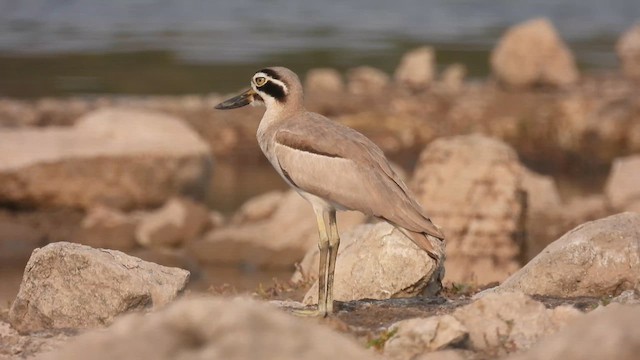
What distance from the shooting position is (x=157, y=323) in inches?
225

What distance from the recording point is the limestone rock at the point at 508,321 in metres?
7.52

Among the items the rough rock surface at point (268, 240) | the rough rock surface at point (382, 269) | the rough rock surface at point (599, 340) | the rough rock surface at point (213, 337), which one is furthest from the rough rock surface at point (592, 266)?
the rough rock surface at point (268, 240)

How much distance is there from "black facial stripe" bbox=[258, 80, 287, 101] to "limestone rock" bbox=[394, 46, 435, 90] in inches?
762

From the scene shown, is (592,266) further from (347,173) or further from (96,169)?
(96,169)

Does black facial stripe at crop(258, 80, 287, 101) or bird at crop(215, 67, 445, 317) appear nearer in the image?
bird at crop(215, 67, 445, 317)

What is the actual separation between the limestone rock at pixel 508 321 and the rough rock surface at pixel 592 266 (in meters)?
2.15

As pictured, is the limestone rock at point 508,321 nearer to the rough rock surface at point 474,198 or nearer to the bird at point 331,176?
the bird at point 331,176

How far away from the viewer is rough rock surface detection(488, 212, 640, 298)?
9875mm

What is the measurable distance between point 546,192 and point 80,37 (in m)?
19.9

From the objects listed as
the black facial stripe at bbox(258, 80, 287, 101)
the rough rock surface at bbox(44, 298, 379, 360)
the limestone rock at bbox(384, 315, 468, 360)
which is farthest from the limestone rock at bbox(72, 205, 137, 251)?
the rough rock surface at bbox(44, 298, 379, 360)

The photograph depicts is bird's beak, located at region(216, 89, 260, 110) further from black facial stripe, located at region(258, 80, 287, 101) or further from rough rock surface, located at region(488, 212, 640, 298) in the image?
rough rock surface, located at region(488, 212, 640, 298)

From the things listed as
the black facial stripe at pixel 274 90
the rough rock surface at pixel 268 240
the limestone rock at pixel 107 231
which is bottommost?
the limestone rock at pixel 107 231

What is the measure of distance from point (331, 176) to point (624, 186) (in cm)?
1224

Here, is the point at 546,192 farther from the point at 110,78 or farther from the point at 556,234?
the point at 110,78
